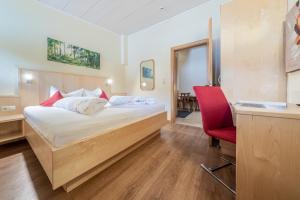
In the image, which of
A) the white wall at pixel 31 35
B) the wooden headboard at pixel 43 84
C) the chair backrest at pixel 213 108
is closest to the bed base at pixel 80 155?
the chair backrest at pixel 213 108

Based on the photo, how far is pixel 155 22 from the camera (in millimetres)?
3711

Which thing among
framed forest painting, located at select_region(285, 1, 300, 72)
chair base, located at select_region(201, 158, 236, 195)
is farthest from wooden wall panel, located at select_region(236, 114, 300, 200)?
framed forest painting, located at select_region(285, 1, 300, 72)

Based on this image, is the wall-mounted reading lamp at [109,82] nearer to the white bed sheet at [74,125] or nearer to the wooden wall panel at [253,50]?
the white bed sheet at [74,125]

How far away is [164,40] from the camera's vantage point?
12.1ft

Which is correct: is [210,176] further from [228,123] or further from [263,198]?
[228,123]

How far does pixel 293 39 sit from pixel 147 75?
10.6 ft

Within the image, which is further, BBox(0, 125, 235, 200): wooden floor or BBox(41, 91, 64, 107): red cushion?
BBox(41, 91, 64, 107): red cushion

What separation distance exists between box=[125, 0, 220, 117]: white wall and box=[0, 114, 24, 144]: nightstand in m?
2.94

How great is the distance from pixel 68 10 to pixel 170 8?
241 centimetres

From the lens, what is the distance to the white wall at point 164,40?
2.93 m

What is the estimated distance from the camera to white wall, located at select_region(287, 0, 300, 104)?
126 cm

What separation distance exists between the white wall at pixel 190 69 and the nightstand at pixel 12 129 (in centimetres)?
565

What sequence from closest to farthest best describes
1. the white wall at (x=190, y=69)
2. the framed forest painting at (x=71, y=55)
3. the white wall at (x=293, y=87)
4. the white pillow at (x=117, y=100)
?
the white wall at (x=293, y=87), the white pillow at (x=117, y=100), the framed forest painting at (x=71, y=55), the white wall at (x=190, y=69)

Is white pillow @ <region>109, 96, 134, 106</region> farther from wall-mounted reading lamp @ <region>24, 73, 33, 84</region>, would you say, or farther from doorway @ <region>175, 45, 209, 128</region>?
doorway @ <region>175, 45, 209, 128</region>
